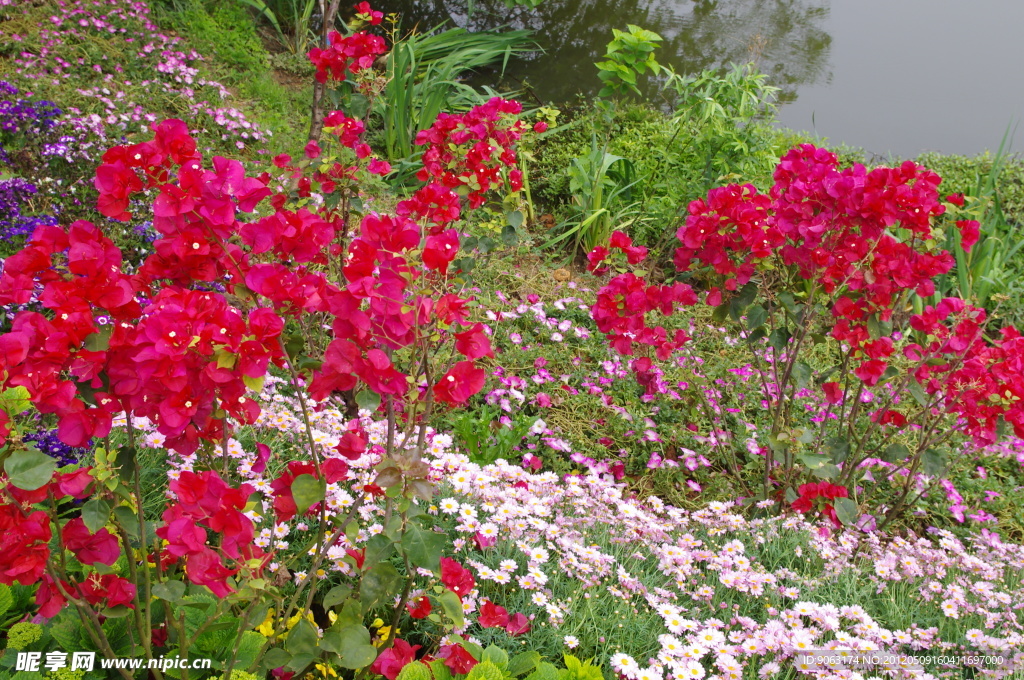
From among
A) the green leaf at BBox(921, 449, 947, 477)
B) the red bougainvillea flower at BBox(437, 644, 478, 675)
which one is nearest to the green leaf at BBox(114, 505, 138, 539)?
the red bougainvillea flower at BBox(437, 644, 478, 675)

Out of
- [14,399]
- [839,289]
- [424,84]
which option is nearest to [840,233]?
[839,289]

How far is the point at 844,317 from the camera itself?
7.45 feet

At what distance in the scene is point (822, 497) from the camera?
2451 millimetres

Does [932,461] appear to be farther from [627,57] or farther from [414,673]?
[627,57]

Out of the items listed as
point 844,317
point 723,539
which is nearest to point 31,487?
point 723,539

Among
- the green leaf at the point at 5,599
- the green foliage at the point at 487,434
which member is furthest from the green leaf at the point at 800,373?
the green leaf at the point at 5,599

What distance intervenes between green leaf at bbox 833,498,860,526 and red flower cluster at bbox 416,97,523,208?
1.66 metres

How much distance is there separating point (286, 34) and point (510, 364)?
470 cm

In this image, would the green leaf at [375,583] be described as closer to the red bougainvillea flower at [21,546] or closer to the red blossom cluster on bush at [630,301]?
the red bougainvillea flower at [21,546]

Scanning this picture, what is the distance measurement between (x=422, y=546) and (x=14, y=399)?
0.64 metres

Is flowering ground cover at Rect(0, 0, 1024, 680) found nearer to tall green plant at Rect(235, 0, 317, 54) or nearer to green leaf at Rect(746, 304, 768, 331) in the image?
green leaf at Rect(746, 304, 768, 331)

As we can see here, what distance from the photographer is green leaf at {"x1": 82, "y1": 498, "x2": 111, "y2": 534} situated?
41.1 inches

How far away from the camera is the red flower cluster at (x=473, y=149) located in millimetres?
2602

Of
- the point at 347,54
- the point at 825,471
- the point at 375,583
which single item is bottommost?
the point at 825,471
